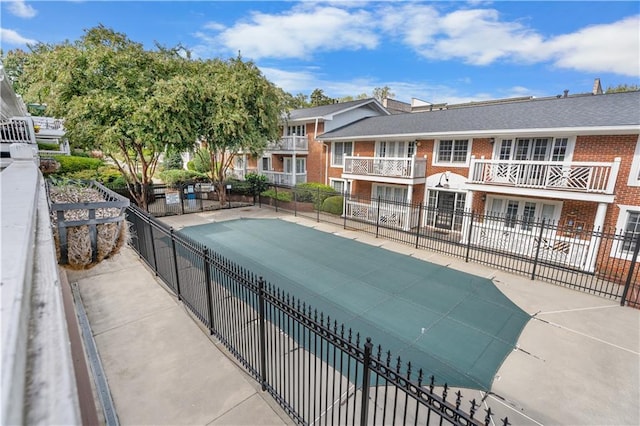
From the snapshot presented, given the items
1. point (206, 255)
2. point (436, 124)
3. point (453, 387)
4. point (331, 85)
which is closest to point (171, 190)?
point (206, 255)

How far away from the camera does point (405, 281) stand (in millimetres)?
8531

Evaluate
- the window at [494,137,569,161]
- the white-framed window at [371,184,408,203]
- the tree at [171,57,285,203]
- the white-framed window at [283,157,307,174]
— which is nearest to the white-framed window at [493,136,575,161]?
the window at [494,137,569,161]

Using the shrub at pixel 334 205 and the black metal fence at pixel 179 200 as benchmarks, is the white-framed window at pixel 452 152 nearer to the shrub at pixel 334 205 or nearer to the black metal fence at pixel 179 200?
the shrub at pixel 334 205

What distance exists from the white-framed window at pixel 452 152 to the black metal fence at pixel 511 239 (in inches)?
102

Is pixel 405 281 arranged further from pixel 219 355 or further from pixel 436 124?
pixel 436 124

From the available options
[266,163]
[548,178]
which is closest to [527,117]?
[548,178]

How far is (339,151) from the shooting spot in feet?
67.2

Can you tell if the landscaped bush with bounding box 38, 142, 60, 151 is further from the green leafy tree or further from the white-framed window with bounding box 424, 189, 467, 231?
the green leafy tree

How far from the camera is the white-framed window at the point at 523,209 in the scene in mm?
12062

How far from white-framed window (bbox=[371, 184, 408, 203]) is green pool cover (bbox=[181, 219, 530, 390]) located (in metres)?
6.23

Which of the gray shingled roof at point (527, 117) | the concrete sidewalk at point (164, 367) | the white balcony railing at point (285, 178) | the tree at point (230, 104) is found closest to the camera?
the concrete sidewalk at point (164, 367)

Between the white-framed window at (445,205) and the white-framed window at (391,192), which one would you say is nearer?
the white-framed window at (445,205)

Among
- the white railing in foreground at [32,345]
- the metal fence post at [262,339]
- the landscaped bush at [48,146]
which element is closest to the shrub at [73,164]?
the landscaped bush at [48,146]

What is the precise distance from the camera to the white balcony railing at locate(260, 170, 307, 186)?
76.6 ft
